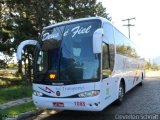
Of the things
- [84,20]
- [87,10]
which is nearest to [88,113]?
[84,20]

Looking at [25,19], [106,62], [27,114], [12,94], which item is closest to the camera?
Result: [106,62]

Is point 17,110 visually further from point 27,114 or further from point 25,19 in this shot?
point 25,19

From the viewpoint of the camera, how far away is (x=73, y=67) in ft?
29.9

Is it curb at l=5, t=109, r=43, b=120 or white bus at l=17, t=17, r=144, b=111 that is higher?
white bus at l=17, t=17, r=144, b=111

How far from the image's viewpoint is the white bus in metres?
8.90

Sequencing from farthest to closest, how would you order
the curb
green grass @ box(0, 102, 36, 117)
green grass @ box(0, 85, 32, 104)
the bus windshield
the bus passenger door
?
1. green grass @ box(0, 85, 32, 104)
2. green grass @ box(0, 102, 36, 117)
3. the curb
4. the bus passenger door
5. the bus windshield

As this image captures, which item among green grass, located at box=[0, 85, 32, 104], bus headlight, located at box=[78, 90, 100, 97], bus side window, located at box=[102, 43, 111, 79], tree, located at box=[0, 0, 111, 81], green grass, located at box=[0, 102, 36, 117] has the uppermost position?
tree, located at box=[0, 0, 111, 81]

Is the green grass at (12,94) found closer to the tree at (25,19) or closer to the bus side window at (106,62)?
the bus side window at (106,62)

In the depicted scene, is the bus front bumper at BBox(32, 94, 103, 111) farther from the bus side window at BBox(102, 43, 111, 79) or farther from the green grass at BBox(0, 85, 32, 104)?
the green grass at BBox(0, 85, 32, 104)

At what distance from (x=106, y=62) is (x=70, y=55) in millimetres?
1239

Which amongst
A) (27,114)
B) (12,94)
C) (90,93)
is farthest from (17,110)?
(12,94)

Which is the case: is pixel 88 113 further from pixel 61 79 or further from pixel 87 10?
pixel 87 10

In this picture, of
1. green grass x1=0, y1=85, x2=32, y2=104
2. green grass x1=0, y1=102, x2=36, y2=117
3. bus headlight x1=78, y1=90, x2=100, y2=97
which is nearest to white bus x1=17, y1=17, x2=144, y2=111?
bus headlight x1=78, y1=90, x2=100, y2=97

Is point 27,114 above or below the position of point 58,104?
below
